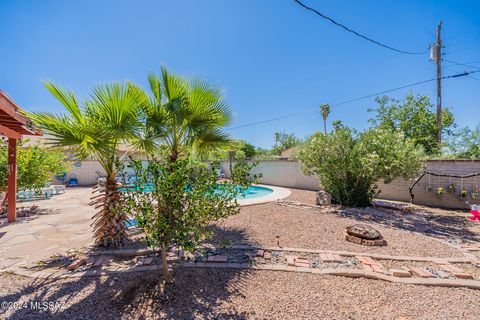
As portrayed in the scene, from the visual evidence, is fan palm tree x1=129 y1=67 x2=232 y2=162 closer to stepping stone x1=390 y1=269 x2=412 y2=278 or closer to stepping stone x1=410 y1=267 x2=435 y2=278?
stepping stone x1=390 y1=269 x2=412 y2=278

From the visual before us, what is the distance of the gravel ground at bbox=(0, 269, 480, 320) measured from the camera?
2.65 m

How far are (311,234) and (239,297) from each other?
3181 millimetres

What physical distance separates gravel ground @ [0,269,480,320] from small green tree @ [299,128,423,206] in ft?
17.8

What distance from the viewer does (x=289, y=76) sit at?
57.8ft

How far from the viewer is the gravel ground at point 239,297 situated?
104 inches

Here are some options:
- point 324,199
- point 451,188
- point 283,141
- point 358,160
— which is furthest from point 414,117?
point 283,141

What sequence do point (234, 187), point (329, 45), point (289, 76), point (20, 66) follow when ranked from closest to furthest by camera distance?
point (234, 187), point (20, 66), point (329, 45), point (289, 76)

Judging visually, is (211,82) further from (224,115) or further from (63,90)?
(63,90)

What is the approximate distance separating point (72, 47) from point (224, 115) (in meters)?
6.71

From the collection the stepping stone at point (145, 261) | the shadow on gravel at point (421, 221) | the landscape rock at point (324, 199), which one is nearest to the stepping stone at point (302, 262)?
A: the stepping stone at point (145, 261)

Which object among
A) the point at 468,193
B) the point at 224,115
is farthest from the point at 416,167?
the point at 224,115

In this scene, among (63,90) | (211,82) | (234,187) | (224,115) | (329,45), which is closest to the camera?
(234,187)

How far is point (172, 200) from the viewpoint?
2861 mm

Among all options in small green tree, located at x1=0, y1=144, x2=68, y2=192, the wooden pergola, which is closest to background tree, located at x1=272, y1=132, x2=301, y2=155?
small green tree, located at x1=0, y1=144, x2=68, y2=192
